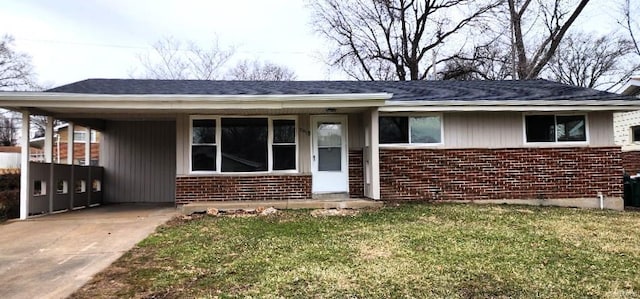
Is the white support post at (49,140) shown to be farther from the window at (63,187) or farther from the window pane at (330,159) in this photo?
the window pane at (330,159)

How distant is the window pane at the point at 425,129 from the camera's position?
34.1 feet

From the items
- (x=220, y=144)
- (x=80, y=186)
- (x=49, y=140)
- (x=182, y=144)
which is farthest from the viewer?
(x=80, y=186)

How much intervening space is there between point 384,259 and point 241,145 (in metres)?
5.68

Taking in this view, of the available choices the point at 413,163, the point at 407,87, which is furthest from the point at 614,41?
the point at 413,163

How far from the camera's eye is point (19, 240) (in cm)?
676

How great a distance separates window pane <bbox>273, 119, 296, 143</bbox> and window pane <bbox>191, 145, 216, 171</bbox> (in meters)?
1.42

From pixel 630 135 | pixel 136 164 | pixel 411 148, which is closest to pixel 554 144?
pixel 411 148

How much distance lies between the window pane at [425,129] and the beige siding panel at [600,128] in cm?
360

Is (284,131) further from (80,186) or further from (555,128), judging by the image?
(555,128)

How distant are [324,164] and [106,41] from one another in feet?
77.0

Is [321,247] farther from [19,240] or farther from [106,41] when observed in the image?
[106,41]

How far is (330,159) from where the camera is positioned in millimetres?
10477

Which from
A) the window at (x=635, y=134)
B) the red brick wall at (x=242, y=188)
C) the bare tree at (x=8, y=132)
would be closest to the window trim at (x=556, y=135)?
the red brick wall at (x=242, y=188)

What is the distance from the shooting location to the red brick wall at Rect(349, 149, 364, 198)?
34.2ft
